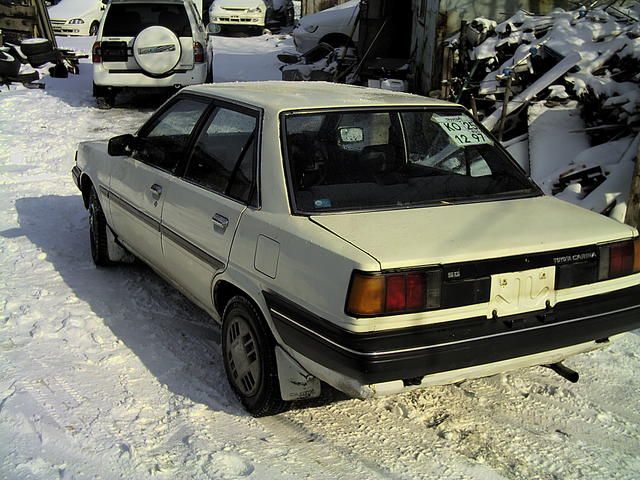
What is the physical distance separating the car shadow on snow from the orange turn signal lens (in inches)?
41.7

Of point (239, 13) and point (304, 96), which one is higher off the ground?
point (239, 13)

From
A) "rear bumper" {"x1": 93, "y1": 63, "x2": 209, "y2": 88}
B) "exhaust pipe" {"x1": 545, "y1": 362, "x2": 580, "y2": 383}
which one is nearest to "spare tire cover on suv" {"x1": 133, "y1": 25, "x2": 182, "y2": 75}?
"rear bumper" {"x1": 93, "y1": 63, "x2": 209, "y2": 88}

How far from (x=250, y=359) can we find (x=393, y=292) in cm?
102

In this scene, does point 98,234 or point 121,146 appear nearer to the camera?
point 121,146

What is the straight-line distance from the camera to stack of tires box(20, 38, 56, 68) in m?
14.6

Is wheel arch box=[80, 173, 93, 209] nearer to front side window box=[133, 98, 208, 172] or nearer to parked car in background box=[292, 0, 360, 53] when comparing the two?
front side window box=[133, 98, 208, 172]

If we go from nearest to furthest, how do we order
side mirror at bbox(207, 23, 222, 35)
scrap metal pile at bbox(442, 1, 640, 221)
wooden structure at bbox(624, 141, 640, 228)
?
wooden structure at bbox(624, 141, 640, 228) < scrap metal pile at bbox(442, 1, 640, 221) < side mirror at bbox(207, 23, 222, 35)

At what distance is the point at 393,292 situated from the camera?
2775 millimetres

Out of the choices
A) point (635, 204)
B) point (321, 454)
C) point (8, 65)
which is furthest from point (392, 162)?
point (8, 65)

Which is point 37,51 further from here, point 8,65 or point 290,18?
point 290,18

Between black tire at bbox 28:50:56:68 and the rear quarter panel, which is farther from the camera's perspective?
black tire at bbox 28:50:56:68

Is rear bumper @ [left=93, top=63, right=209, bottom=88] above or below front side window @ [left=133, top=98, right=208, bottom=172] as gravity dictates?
below

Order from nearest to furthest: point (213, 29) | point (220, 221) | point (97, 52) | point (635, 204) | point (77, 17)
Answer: point (220, 221)
point (635, 204)
point (97, 52)
point (213, 29)
point (77, 17)

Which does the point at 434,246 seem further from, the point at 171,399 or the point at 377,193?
the point at 171,399
